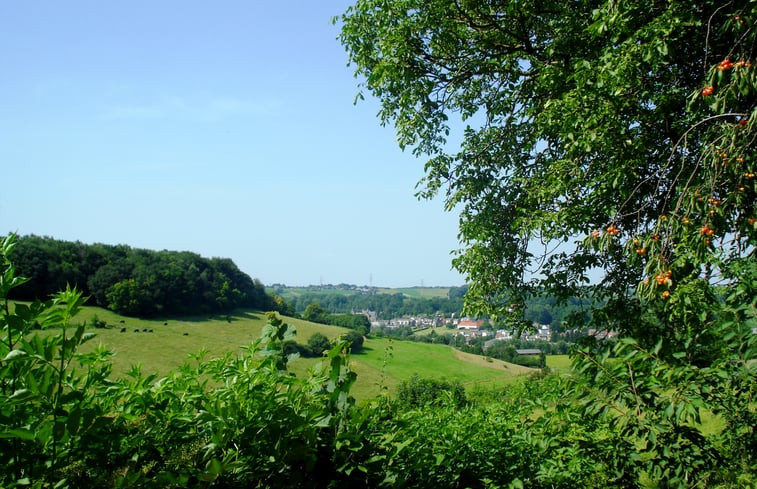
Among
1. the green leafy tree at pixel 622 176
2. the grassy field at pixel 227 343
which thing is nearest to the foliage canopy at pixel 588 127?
the green leafy tree at pixel 622 176

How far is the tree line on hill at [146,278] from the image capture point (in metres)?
36.2

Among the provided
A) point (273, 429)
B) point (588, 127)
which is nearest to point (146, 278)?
point (588, 127)

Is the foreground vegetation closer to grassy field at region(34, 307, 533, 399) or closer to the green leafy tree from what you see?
the green leafy tree

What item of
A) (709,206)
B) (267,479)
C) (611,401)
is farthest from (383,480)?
(709,206)

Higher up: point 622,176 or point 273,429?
point 622,176

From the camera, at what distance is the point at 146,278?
46969mm

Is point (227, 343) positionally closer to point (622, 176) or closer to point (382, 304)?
point (622, 176)

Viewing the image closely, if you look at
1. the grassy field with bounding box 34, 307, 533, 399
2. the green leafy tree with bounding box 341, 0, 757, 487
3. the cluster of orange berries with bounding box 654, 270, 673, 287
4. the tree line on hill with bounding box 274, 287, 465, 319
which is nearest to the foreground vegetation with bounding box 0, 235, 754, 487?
the green leafy tree with bounding box 341, 0, 757, 487

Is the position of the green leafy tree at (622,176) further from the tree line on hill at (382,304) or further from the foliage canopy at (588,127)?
the tree line on hill at (382,304)

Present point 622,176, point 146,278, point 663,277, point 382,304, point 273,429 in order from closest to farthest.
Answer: point 273,429 → point 663,277 → point 622,176 → point 146,278 → point 382,304

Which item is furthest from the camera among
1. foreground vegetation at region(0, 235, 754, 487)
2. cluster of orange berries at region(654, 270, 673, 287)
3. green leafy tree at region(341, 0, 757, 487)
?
cluster of orange berries at region(654, 270, 673, 287)

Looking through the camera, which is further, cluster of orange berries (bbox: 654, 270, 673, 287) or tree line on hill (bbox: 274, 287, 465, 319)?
tree line on hill (bbox: 274, 287, 465, 319)

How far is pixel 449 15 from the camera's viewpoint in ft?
26.1

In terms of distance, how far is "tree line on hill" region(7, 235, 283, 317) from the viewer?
36.2 m
